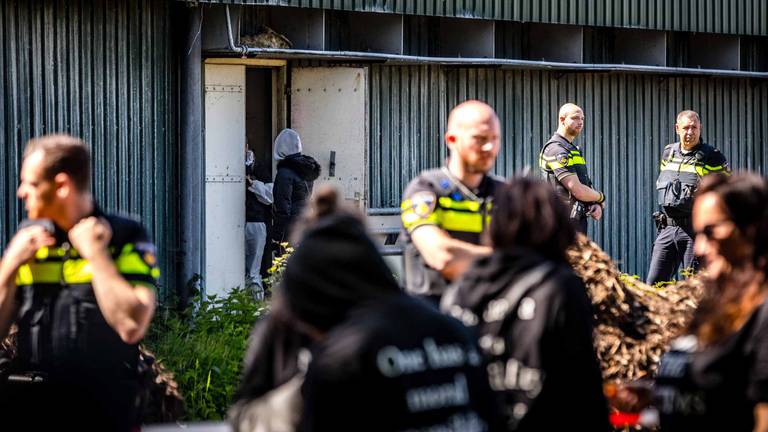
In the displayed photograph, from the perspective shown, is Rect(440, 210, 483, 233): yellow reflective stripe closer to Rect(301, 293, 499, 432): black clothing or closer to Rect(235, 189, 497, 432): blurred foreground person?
Rect(235, 189, 497, 432): blurred foreground person

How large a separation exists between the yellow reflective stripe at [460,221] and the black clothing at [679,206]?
22.5 ft

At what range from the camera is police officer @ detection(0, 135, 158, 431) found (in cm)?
521

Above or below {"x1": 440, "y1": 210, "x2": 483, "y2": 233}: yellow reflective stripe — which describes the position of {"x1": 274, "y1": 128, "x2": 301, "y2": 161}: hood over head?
above

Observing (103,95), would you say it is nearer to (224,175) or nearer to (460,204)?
(224,175)

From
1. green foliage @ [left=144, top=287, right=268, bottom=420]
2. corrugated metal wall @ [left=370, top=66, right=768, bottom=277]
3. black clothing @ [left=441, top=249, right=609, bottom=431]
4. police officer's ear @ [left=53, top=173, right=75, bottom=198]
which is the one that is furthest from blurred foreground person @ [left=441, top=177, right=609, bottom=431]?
corrugated metal wall @ [left=370, top=66, right=768, bottom=277]

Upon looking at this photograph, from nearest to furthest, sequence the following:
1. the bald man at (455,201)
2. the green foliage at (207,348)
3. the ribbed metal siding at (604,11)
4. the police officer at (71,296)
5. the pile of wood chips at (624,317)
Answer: the police officer at (71,296) < the bald man at (455,201) < the pile of wood chips at (624,317) < the green foliage at (207,348) < the ribbed metal siding at (604,11)

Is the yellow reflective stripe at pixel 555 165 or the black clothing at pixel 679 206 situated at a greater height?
the yellow reflective stripe at pixel 555 165

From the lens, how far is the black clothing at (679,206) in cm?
1320

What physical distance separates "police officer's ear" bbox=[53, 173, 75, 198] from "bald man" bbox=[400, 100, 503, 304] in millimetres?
1896

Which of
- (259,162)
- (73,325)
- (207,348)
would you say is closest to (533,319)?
(73,325)

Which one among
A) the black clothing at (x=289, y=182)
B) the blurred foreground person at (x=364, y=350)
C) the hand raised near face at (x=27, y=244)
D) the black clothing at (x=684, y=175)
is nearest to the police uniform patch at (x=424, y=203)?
the hand raised near face at (x=27, y=244)

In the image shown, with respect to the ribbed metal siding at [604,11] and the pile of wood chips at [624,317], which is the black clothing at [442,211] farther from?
the ribbed metal siding at [604,11]

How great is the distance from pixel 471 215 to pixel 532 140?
9406 millimetres

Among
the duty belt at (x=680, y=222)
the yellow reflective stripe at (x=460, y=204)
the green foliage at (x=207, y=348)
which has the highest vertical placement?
the yellow reflective stripe at (x=460, y=204)
